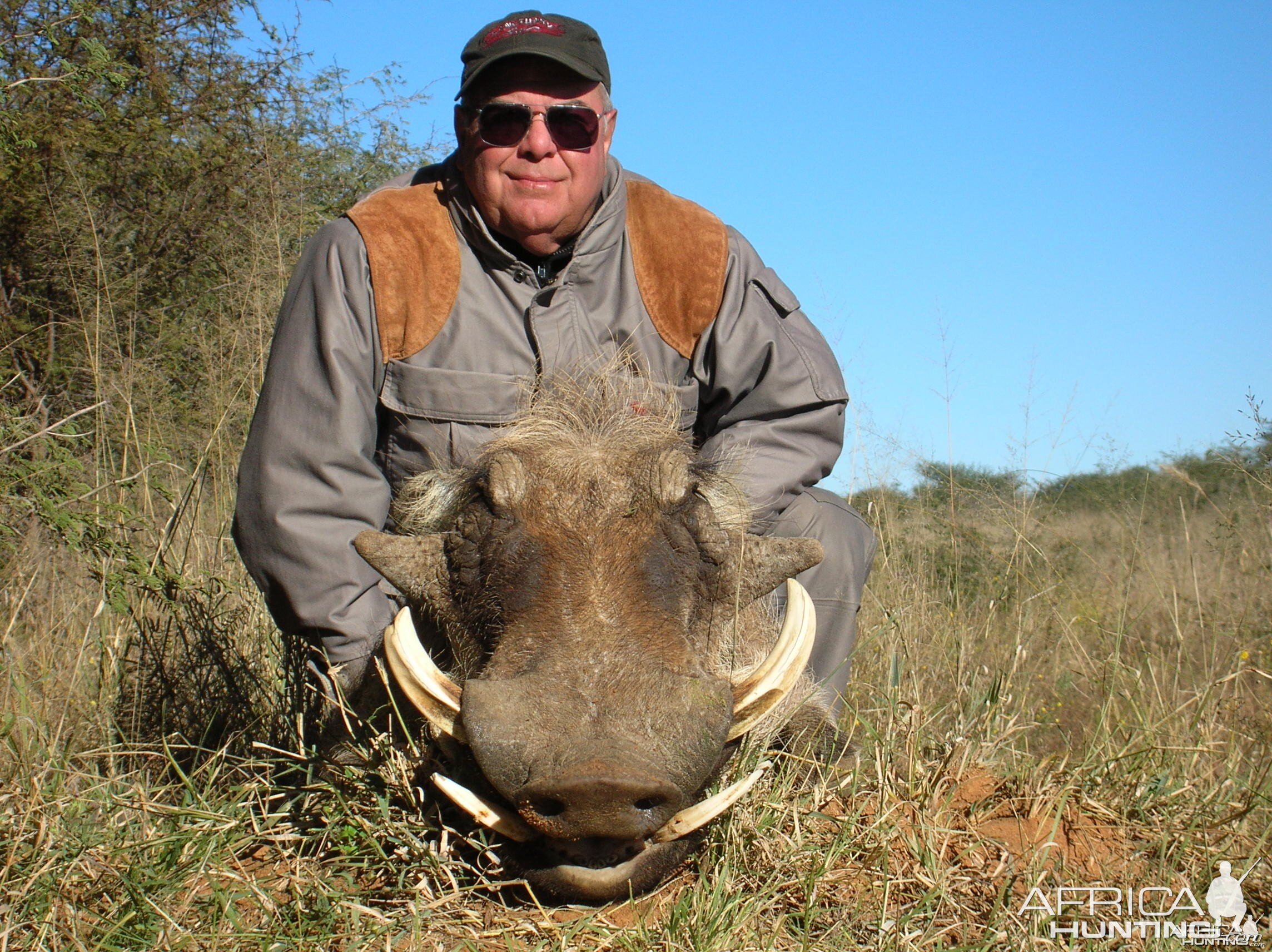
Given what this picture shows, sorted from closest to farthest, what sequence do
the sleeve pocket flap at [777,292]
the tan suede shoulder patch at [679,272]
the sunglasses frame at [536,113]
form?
1. the sunglasses frame at [536,113]
2. the tan suede shoulder patch at [679,272]
3. the sleeve pocket flap at [777,292]

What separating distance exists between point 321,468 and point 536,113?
1358mm

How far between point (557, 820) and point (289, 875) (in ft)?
2.63

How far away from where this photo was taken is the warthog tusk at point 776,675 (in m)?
2.43

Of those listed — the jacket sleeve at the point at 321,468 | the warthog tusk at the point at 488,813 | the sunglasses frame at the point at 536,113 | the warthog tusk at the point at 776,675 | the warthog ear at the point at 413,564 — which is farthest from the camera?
the sunglasses frame at the point at 536,113

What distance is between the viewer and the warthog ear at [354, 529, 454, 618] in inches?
108

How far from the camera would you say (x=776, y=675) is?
2.47 meters

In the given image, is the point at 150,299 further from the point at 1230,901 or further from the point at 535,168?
the point at 1230,901

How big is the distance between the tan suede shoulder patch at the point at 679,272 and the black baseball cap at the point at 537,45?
539mm

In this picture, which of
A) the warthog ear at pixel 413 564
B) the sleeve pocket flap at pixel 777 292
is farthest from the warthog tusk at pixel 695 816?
the sleeve pocket flap at pixel 777 292

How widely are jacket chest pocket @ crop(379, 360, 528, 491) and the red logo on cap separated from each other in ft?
3.75

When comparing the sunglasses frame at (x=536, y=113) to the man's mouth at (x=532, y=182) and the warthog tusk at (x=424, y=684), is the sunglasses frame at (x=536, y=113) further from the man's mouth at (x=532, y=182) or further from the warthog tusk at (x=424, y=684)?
the warthog tusk at (x=424, y=684)

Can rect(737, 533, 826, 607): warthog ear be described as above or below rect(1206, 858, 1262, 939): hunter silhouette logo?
above

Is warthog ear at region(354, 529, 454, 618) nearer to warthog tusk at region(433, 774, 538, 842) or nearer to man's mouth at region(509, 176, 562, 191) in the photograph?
warthog tusk at region(433, 774, 538, 842)
